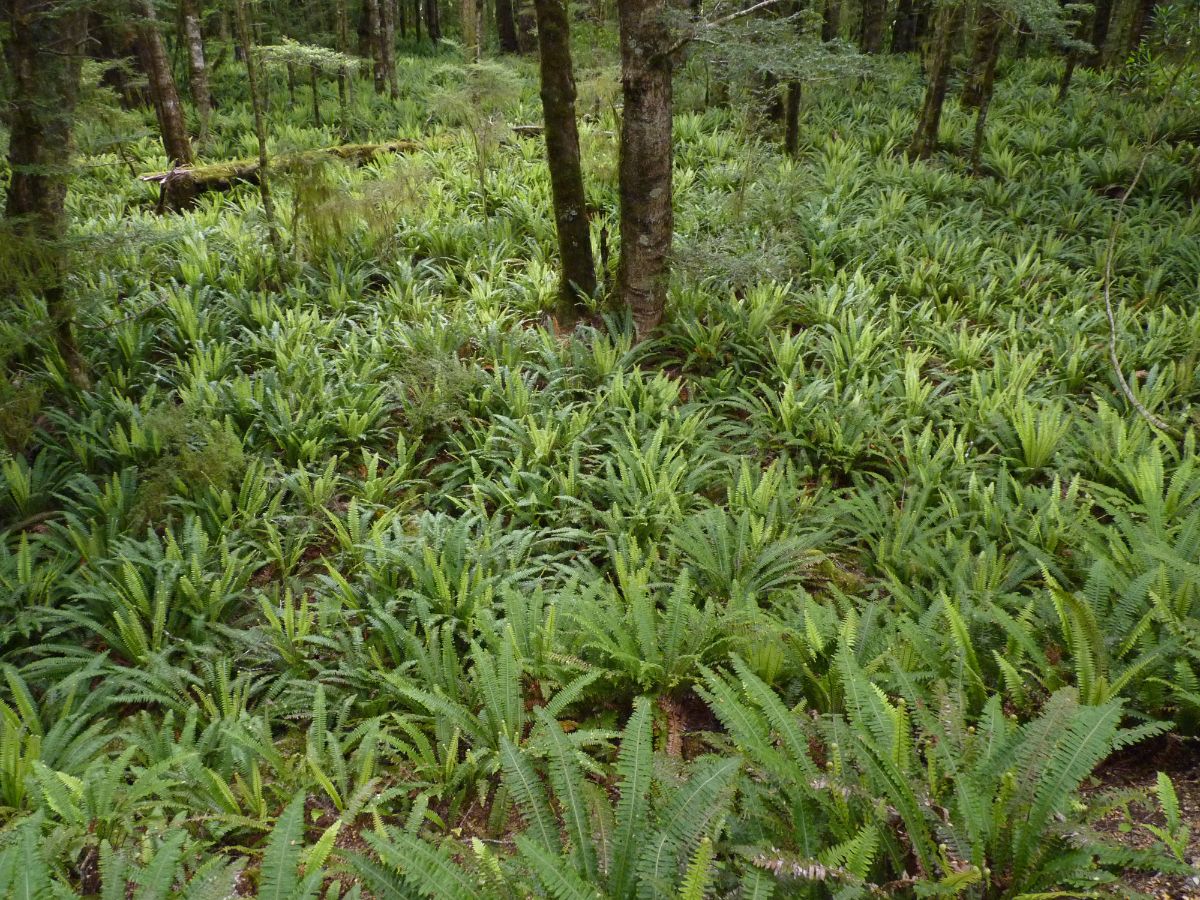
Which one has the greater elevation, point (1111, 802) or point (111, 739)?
point (1111, 802)

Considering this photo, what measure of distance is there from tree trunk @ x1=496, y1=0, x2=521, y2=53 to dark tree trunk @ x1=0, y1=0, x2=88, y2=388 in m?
18.3

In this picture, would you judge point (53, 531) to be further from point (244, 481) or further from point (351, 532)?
point (351, 532)

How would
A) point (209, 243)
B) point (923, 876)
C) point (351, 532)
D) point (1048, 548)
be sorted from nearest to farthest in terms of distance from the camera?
point (923, 876) → point (1048, 548) → point (351, 532) → point (209, 243)

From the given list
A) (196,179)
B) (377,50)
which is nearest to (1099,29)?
(377,50)

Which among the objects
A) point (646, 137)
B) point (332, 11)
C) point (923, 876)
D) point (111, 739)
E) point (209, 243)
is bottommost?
point (111, 739)

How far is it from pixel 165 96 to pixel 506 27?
14172 millimetres

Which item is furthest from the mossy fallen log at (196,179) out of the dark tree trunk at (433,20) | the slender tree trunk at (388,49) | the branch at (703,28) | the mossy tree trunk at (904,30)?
the dark tree trunk at (433,20)

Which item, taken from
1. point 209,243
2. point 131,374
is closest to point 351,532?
point 131,374

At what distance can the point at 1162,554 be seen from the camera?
2.86 metres

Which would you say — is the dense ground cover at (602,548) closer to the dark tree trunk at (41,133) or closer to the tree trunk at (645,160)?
the dark tree trunk at (41,133)

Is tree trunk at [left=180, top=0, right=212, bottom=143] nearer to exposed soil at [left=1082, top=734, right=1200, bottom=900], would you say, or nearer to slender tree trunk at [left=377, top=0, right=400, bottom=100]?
slender tree trunk at [left=377, top=0, right=400, bottom=100]

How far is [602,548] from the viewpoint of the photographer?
14.1ft

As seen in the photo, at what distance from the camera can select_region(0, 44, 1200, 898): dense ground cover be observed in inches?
76.5

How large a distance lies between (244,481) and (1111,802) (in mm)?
4753
